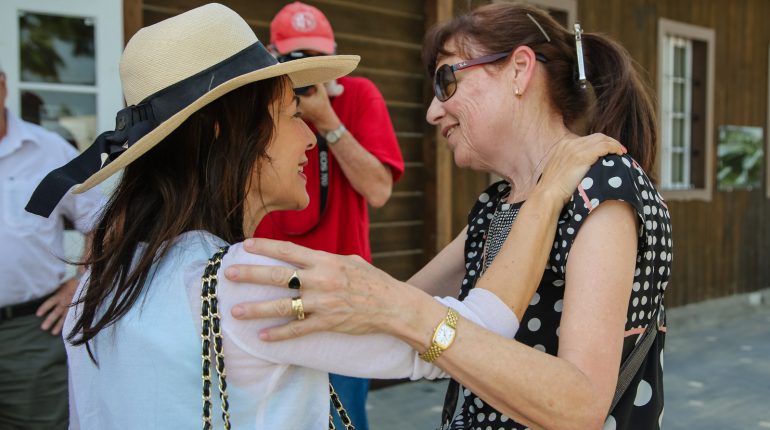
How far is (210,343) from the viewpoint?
110cm

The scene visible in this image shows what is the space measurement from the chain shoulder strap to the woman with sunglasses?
47 mm

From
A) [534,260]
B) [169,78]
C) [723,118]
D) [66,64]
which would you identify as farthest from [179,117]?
[723,118]

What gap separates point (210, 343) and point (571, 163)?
2.71 feet

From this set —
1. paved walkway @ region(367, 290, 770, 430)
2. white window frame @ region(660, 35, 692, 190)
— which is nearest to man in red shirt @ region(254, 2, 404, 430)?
paved walkway @ region(367, 290, 770, 430)

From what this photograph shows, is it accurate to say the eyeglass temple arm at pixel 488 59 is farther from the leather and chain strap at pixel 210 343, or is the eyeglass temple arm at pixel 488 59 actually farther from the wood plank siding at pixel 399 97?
the wood plank siding at pixel 399 97

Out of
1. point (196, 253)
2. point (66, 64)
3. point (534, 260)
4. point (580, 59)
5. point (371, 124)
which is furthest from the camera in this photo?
point (66, 64)

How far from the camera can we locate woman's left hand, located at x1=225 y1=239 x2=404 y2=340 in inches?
42.5

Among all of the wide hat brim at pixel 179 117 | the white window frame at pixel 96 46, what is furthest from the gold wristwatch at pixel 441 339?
the white window frame at pixel 96 46

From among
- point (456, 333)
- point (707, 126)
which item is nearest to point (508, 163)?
point (456, 333)

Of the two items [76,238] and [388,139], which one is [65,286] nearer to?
[76,238]

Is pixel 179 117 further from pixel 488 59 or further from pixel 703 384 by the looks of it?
pixel 703 384

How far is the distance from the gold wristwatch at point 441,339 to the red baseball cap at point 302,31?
193 centimetres

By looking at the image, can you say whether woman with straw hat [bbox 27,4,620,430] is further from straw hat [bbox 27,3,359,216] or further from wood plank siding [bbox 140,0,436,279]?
wood plank siding [bbox 140,0,436,279]

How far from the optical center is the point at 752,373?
5.56 metres
